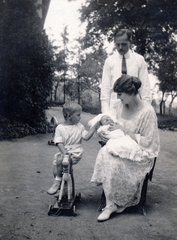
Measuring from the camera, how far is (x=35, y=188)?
15.1 feet

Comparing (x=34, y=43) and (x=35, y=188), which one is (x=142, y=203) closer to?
(x=35, y=188)

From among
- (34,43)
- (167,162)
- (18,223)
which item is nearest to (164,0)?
(34,43)

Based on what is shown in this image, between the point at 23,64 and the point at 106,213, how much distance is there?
7.00m

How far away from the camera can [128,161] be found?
11.5ft

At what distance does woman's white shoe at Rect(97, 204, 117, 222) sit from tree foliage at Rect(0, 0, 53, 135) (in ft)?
21.6

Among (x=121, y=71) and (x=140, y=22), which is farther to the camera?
(x=140, y=22)

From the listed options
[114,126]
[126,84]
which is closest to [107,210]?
[114,126]

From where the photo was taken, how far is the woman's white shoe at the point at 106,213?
3404mm

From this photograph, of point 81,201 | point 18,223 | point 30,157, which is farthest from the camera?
point 30,157

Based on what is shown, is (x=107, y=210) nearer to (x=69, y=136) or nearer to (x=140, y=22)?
(x=69, y=136)

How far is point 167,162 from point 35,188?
3469 millimetres

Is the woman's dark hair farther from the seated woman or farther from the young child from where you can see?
the young child

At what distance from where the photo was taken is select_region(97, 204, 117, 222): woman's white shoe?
134 inches

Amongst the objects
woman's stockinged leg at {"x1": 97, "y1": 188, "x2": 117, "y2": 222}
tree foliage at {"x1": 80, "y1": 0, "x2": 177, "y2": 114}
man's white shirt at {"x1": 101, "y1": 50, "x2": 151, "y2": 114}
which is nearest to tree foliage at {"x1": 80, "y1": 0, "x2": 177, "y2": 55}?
tree foliage at {"x1": 80, "y1": 0, "x2": 177, "y2": 114}
